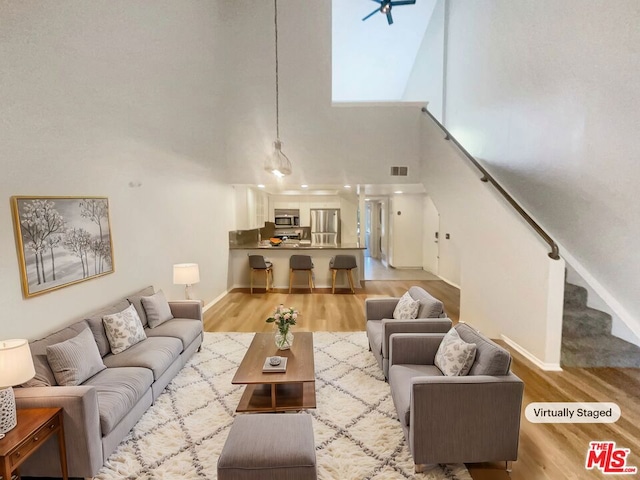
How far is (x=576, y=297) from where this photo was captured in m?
4.15

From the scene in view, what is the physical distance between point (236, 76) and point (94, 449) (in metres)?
6.52

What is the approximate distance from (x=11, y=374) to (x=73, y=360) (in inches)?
23.7

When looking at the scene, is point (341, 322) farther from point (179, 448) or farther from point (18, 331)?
point (18, 331)

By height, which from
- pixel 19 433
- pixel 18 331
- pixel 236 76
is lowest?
pixel 19 433

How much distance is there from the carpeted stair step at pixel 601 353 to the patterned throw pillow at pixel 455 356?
1865mm

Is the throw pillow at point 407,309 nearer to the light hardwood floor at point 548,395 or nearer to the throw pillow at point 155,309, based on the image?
the light hardwood floor at point 548,395

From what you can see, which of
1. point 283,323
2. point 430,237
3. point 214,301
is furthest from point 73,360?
point 430,237

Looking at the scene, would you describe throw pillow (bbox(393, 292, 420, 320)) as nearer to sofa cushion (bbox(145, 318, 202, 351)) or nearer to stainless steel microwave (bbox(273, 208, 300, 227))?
sofa cushion (bbox(145, 318, 202, 351))

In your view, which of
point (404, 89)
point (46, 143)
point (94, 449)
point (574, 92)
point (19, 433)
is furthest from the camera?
point (404, 89)

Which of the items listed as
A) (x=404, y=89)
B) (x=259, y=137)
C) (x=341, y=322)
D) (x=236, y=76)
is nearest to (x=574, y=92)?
(x=341, y=322)

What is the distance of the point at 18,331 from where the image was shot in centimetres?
251

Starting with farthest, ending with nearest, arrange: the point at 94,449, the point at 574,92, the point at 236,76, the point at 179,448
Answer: the point at 236,76 < the point at 574,92 < the point at 179,448 < the point at 94,449

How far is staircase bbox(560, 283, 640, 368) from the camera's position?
11.8ft

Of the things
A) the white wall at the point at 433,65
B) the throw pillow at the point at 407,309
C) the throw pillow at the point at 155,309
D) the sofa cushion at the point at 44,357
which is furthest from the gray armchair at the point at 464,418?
the white wall at the point at 433,65
